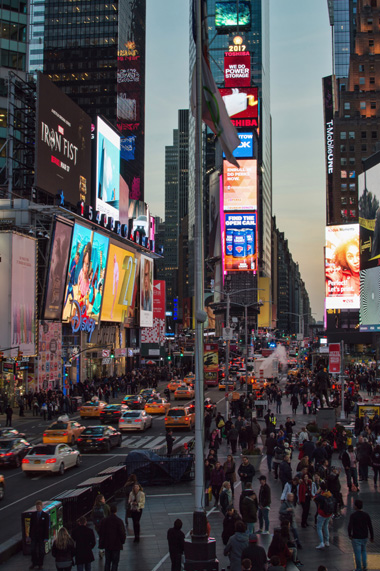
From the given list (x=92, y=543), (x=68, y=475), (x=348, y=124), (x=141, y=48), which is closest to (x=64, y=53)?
(x=141, y=48)

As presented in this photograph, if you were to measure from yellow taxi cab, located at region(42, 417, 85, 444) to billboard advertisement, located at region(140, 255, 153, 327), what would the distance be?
61929 mm

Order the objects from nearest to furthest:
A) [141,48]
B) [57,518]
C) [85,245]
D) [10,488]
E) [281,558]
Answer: [281,558] < [57,518] < [10,488] < [85,245] < [141,48]

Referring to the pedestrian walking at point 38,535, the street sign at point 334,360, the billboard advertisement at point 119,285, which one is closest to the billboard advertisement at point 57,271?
the billboard advertisement at point 119,285

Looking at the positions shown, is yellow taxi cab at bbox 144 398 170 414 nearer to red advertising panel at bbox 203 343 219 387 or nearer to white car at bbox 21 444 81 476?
white car at bbox 21 444 81 476

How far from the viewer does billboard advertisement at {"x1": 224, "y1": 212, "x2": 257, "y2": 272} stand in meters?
151

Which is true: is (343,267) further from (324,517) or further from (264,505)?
(324,517)

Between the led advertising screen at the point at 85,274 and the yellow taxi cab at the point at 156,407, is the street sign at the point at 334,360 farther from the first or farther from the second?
the led advertising screen at the point at 85,274

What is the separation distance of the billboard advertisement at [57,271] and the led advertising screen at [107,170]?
21.7 m

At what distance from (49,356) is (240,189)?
327 feet

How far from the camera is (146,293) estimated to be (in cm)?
9500

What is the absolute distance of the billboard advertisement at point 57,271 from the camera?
182 feet

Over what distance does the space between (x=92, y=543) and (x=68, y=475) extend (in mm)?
11958

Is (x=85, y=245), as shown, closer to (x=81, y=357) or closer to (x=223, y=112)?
(x=81, y=357)

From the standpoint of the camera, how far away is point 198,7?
13.2 metres
